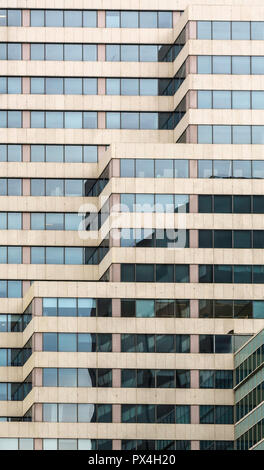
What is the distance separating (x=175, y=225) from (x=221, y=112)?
11875 millimetres

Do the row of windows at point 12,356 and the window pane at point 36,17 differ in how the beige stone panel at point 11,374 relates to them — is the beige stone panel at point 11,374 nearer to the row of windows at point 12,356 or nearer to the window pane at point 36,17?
the row of windows at point 12,356

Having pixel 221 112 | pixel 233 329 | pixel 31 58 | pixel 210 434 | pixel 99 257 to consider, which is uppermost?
pixel 31 58

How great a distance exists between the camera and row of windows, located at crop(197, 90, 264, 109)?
431 ft

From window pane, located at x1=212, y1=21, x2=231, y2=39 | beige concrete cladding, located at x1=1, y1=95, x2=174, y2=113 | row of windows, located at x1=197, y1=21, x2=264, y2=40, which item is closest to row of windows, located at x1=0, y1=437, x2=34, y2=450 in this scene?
beige concrete cladding, located at x1=1, y1=95, x2=174, y2=113

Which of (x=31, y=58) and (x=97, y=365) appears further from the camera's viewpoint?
(x=31, y=58)

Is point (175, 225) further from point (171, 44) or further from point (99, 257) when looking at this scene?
point (171, 44)

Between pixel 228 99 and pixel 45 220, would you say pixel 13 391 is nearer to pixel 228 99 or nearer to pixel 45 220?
pixel 45 220

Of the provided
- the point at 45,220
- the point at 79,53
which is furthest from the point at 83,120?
the point at 45,220

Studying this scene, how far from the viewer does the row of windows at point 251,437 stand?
363 ft

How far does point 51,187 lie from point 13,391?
20565 millimetres

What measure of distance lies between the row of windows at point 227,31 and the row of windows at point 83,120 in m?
10.3

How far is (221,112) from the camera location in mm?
131000

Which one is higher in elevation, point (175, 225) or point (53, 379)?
point (175, 225)

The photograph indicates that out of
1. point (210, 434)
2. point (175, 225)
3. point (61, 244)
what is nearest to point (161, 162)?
point (175, 225)
